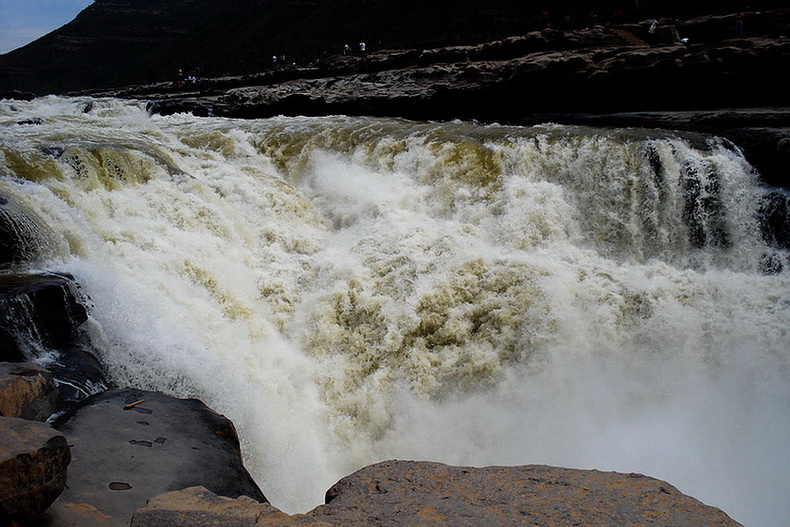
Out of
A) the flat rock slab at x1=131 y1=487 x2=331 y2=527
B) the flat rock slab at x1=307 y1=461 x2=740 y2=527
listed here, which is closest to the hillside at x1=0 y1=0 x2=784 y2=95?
the flat rock slab at x1=307 y1=461 x2=740 y2=527

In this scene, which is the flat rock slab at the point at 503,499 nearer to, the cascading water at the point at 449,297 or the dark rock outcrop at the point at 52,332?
the cascading water at the point at 449,297

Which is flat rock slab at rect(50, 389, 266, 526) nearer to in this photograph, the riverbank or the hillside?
the riverbank

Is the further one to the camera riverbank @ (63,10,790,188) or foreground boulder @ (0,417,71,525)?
riverbank @ (63,10,790,188)

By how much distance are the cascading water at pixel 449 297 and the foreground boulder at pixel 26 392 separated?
963mm

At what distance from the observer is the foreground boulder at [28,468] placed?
6.97 ft

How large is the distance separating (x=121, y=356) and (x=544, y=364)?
3.91 meters

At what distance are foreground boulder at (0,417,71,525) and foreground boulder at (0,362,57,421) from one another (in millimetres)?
610

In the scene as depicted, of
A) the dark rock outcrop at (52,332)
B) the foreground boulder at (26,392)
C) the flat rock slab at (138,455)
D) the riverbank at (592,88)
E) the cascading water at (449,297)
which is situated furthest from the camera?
the riverbank at (592,88)

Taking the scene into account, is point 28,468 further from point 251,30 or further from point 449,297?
point 251,30

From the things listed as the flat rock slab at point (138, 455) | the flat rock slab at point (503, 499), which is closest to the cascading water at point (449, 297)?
the flat rock slab at point (138, 455)

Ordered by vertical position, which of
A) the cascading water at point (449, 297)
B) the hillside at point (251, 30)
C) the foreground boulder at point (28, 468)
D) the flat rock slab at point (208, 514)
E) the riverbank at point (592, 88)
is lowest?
the cascading water at point (449, 297)

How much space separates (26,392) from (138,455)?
704 mm

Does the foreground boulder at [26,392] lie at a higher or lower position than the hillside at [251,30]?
lower

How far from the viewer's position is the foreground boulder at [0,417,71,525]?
2125mm
